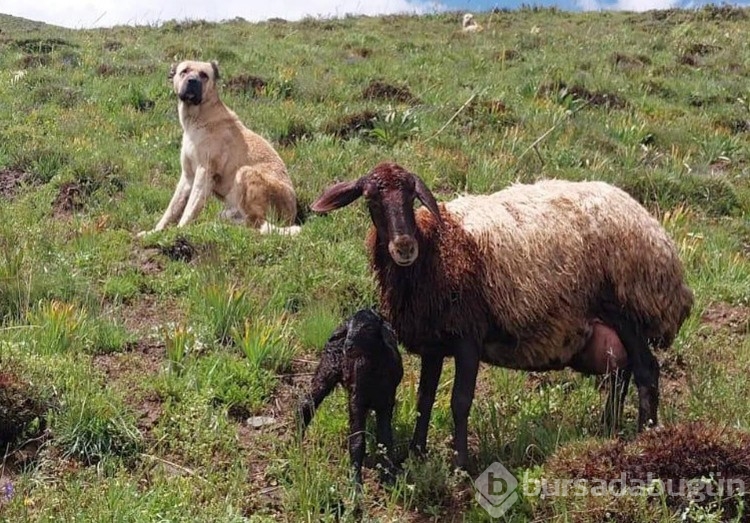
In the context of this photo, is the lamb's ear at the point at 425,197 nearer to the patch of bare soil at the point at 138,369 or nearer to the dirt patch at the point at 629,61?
the patch of bare soil at the point at 138,369

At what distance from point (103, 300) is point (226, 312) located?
124 cm

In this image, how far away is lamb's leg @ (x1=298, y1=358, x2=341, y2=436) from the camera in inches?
175

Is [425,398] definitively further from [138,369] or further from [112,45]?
[112,45]

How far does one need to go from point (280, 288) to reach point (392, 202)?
2412 millimetres

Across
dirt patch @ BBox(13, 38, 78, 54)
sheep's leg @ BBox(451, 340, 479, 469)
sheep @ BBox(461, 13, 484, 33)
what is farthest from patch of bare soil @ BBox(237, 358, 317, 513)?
sheep @ BBox(461, 13, 484, 33)

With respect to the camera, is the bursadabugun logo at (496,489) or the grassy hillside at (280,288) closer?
the bursadabugun logo at (496,489)

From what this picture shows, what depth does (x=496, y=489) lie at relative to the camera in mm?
3986

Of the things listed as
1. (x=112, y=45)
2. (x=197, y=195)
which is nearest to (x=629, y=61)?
(x=112, y=45)

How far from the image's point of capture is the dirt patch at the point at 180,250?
707 centimetres

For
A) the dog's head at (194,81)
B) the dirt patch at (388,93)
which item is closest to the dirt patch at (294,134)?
the dog's head at (194,81)


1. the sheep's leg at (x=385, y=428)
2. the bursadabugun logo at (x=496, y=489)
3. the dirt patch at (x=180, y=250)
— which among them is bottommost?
the bursadabugun logo at (x=496, y=489)

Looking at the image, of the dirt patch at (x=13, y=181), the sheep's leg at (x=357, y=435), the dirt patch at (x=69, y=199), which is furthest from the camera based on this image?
the dirt patch at (x=13, y=181)

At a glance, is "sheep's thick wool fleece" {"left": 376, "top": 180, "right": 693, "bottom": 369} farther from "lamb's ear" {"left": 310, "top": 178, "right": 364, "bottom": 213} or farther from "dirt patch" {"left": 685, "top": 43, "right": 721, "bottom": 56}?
"dirt patch" {"left": 685, "top": 43, "right": 721, "bottom": 56}

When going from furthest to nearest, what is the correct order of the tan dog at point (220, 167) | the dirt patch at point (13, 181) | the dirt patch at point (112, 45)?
the dirt patch at point (112, 45), the dirt patch at point (13, 181), the tan dog at point (220, 167)
